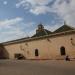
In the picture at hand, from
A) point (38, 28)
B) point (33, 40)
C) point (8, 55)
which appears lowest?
point (8, 55)

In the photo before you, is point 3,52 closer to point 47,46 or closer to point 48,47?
point 47,46

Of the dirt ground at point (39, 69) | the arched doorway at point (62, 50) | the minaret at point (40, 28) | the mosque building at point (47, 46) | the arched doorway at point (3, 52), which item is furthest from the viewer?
the minaret at point (40, 28)

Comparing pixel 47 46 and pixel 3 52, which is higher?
pixel 47 46

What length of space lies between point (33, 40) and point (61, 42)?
682 cm

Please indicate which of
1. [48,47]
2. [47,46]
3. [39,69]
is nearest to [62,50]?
[48,47]

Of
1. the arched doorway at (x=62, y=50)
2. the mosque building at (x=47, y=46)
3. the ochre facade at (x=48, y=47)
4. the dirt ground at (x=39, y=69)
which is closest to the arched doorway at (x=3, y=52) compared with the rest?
the mosque building at (x=47, y=46)

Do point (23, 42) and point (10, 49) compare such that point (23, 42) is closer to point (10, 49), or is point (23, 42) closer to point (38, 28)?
point (10, 49)

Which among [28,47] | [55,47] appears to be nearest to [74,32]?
[55,47]

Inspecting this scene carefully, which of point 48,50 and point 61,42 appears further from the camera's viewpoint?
point 48,50

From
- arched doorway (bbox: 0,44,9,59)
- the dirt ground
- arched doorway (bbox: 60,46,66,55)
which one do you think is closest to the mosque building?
arched doorway (bbox: 60,46,66,55)

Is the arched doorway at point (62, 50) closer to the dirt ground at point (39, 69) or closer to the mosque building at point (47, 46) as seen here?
the mosque building at point (47, 46)

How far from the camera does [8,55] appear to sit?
42.5 metres

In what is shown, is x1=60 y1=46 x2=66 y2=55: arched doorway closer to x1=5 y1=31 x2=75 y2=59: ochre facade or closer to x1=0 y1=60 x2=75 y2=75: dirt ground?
x1=5 y1=31 x2=75 y2=59: ochre facade

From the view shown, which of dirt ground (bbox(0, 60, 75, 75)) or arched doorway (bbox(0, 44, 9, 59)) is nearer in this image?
dirt ground (bbox(0, 60, 75, 75))
